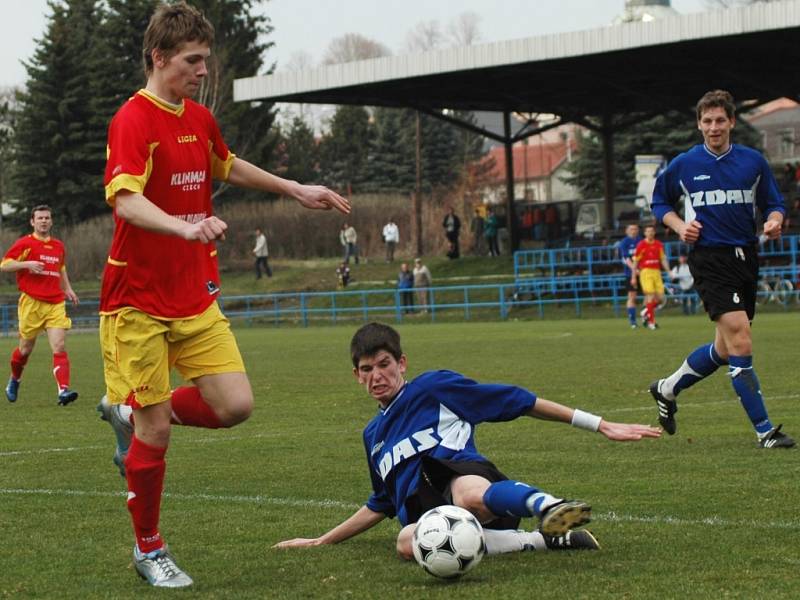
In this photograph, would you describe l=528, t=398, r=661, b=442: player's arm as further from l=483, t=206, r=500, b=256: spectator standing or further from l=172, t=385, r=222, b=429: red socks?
l=483, t=206, r=500, b=256: spectator standing

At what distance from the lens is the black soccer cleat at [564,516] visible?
5121 mm

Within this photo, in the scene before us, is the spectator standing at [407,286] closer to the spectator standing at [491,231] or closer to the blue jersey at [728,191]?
the spectator standing at [491,231]

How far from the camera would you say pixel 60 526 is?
7.04m

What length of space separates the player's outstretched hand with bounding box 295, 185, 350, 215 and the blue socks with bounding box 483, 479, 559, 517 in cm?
147

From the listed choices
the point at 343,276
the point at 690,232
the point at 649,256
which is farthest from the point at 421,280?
the point at 690,232

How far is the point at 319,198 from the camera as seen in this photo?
6.26 m

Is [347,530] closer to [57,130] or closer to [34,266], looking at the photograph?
[34,266]

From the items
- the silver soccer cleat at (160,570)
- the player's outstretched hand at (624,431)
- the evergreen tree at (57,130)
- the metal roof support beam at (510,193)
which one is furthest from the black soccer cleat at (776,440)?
the evergreen tree at (57,130)

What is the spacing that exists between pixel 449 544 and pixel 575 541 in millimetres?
766

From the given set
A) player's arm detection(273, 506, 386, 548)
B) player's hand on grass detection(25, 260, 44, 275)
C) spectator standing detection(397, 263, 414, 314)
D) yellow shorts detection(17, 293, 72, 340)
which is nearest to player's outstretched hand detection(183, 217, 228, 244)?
player's arm detection(273, 506, 386, 548)

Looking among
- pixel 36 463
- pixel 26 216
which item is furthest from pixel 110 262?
pixel 26 216

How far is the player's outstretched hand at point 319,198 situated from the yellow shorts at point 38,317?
10.2 m

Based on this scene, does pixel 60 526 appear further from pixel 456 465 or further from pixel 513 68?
pixel 513 68

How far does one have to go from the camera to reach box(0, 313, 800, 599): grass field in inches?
214
